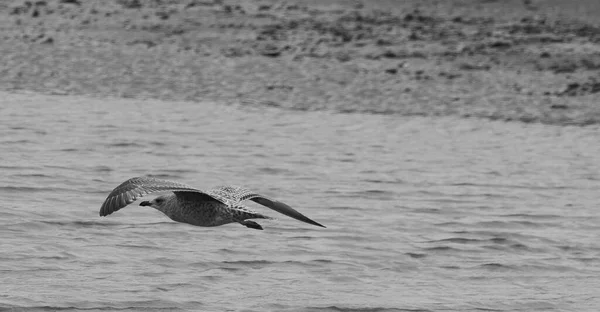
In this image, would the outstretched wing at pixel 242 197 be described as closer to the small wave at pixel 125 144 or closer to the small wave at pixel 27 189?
the small wave at pixel 27 189

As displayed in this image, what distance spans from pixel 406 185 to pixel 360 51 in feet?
25.3

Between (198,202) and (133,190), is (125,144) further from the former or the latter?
(133,190)

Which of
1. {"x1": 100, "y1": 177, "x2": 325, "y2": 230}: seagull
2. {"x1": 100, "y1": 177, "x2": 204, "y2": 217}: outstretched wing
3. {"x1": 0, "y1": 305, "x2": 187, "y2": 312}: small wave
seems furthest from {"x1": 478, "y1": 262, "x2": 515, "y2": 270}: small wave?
{"x1": 100, "y1": 177, "x2": 204, "y2": 217}: outstretched wing

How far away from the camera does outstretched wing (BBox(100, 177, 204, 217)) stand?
11.1 meters

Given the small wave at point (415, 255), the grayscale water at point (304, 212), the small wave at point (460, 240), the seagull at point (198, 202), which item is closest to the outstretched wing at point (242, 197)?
the seagull at point (198, 202)

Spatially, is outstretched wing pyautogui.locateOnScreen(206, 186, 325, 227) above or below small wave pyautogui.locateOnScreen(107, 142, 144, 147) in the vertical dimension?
above

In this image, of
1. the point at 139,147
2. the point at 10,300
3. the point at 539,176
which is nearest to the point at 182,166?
the point at 139,147

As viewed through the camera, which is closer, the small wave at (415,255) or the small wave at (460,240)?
the small wave at (415,255)

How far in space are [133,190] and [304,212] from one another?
15.5ft

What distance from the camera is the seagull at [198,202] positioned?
11172mm

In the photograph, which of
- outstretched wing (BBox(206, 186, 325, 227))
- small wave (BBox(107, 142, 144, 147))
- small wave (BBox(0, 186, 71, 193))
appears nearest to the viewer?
outstretched wing (BBox(206, 186, 325, 227))

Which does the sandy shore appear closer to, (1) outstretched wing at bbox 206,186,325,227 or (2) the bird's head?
(2) the bird's head

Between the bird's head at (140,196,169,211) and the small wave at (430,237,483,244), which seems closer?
the bird's head at (140,196,169,211)

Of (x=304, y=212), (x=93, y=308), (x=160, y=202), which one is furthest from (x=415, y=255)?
(x=93, y=308)
